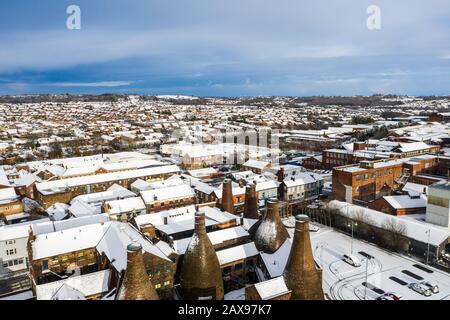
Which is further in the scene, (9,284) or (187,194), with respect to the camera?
(187,194)

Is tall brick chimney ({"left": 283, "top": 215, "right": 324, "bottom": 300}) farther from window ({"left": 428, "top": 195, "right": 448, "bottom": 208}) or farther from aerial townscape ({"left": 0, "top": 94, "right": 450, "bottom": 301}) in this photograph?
window ({"left": 428, "top": 195, "right": 448, "bottom": 208})

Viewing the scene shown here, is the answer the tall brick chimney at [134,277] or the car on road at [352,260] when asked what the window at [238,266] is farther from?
the tall brick chimney at [134,277]

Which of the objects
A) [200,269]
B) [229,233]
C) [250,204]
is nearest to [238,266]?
[229,233]

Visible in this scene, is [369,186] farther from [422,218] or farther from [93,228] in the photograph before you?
[93,228]

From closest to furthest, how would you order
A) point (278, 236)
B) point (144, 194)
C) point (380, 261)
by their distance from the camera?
1. point (278, 236)
2. point (380, 261)
3. point (144, 194)

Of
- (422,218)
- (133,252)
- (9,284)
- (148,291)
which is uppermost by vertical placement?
(133,252)

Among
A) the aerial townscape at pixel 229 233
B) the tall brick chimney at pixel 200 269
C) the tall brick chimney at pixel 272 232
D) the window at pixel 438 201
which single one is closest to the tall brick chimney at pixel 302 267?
the aerial townscape at pixel 229 233

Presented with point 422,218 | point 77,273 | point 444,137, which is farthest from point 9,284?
point 444,137

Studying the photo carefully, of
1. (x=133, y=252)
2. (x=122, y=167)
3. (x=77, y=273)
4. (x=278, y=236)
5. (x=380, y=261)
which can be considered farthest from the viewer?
(x=122, y=167)
